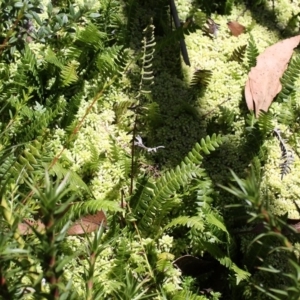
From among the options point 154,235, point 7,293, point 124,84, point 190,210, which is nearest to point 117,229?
point 154,235

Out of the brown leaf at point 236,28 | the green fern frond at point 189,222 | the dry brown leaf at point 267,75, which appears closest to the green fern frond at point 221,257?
the green fern frond at point 189,222

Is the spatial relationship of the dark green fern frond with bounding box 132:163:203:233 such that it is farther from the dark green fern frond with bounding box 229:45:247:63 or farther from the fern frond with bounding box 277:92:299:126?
the dark green fern frond with bounding box 229:45:247:63

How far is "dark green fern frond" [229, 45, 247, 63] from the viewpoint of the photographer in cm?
402

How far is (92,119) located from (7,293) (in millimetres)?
1972

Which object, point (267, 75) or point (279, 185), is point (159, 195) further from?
point (267, 75)

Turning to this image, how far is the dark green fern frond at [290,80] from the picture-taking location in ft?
12.5

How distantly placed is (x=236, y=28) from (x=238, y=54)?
0.32 metres

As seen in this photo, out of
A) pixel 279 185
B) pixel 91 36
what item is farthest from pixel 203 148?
pixel 91 36

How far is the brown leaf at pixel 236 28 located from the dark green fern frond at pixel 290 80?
57 cm

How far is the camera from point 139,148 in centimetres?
362

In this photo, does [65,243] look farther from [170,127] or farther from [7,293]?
[7,293]

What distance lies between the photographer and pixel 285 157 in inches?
141

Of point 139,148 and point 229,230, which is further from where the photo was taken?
point 139,148

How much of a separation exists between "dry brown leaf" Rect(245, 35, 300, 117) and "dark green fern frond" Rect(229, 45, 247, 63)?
118 mm
